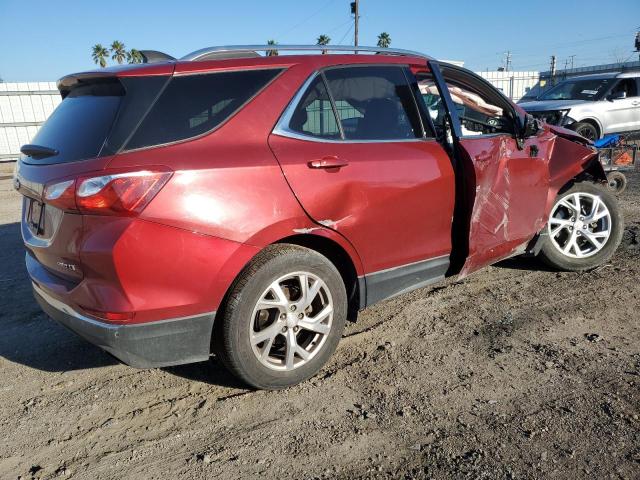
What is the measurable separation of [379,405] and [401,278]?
0.93 m

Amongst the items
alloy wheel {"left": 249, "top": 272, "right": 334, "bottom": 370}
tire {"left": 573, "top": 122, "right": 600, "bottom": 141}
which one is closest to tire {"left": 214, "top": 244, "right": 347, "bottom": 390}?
alloy wheel {"left": 249, "top": 272, "right": 334, "bottom": 370}

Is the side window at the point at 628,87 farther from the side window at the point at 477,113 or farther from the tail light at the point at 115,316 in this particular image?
the tail light at the point at 115,316

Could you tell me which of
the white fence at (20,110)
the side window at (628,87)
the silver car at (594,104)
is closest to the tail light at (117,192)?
the silver car at (594,104)

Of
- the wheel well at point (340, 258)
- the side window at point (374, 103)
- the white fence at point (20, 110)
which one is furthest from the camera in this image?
the white fence at point (20, 110)

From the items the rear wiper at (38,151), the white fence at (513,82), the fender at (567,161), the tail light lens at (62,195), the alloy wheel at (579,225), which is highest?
the rear wiper at (38,151)

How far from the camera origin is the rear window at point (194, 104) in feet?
8.27

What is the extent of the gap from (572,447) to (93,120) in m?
2.84

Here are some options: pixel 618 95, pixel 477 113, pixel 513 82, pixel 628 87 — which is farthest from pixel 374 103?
pixel 513 82

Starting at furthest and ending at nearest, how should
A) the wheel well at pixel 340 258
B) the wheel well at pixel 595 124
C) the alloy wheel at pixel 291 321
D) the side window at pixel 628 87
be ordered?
the side window at pixel 628 87 < the wheel well at pixel 595 124 < the wheel well at pixel 340 258 < the alloy wheel at pixel 291 321

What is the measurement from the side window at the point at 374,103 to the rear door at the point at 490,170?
0.75 feet

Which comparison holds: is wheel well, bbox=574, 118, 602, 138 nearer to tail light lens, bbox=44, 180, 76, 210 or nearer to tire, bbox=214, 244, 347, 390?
tire, bbox=214, 244, 347, 390

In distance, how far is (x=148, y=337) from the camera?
8.25 ft

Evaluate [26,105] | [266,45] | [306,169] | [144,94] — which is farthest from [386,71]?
[26,105]

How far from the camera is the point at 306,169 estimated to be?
2.84 metres
